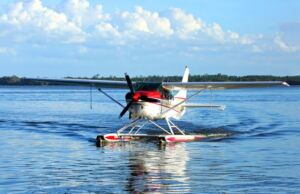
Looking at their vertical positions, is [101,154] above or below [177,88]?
below

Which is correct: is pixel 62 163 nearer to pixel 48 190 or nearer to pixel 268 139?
pixel 48 190

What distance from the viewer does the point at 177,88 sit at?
20.5 meters

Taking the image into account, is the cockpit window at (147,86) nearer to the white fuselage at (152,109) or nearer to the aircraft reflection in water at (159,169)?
the white fuselage at (152,109)

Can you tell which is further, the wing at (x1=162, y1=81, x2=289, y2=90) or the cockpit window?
the wing at (x1=162, y1=81, x2=289, y2=90)

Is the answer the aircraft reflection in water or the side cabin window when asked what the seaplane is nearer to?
the side cabin window

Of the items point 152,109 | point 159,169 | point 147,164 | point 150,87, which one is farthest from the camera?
point 150,87

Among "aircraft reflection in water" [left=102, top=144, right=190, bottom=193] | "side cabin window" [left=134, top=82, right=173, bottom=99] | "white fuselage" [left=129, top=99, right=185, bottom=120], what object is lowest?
"aircraft reflection in water" [left=102, top=144, right=190, bottom=193]

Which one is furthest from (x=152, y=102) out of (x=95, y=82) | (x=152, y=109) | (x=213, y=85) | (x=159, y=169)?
(x=159, y=169)

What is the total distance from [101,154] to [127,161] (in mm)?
1530

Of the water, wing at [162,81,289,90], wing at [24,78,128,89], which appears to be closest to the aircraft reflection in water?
the water

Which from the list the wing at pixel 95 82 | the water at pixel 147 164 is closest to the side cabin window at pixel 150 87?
the water at pixel 147 164

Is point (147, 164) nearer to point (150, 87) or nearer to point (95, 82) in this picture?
point (150, 87)

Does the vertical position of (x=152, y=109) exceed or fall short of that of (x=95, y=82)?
it falls short

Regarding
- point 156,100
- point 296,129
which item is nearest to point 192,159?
point 156,100
